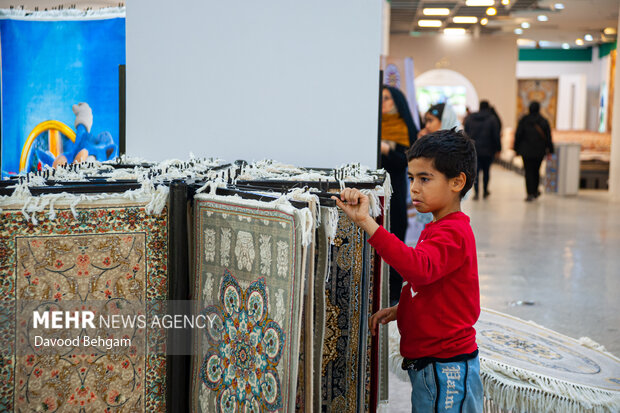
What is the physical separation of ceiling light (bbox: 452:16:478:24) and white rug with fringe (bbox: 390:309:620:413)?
48.0 ft

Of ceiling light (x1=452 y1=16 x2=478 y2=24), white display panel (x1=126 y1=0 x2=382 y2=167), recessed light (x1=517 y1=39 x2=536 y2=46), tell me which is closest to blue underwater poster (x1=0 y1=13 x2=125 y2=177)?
white display panel (x1=126 y1=0 x2=382 y2=167)

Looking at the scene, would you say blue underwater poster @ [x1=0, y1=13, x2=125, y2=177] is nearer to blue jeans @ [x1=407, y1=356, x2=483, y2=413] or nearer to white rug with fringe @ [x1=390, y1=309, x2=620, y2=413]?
white rug with fringe @ [x1=390, y1=309, x2=620, y2=413]

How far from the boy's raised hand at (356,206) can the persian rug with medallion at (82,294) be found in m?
0.46

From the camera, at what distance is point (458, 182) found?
5.89 ft

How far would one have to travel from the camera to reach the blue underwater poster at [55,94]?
10.5 feet

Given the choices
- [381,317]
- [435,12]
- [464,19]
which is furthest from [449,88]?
[381,317]

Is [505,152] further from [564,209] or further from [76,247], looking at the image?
[76,247]

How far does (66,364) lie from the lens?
167 cm

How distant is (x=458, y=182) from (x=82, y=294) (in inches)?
39.8

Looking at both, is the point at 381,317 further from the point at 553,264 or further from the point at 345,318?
the point at 553,264

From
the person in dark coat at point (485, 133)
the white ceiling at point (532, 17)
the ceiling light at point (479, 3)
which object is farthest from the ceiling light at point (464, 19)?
the person in dark coat at point (485, 133)

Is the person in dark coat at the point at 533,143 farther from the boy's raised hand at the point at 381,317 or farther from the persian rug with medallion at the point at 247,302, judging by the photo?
the persian rug with medallion at the point at 247,302

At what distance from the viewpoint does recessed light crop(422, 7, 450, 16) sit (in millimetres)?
15078

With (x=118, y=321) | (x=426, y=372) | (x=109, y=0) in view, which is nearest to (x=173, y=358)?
(x=118, y=321)
